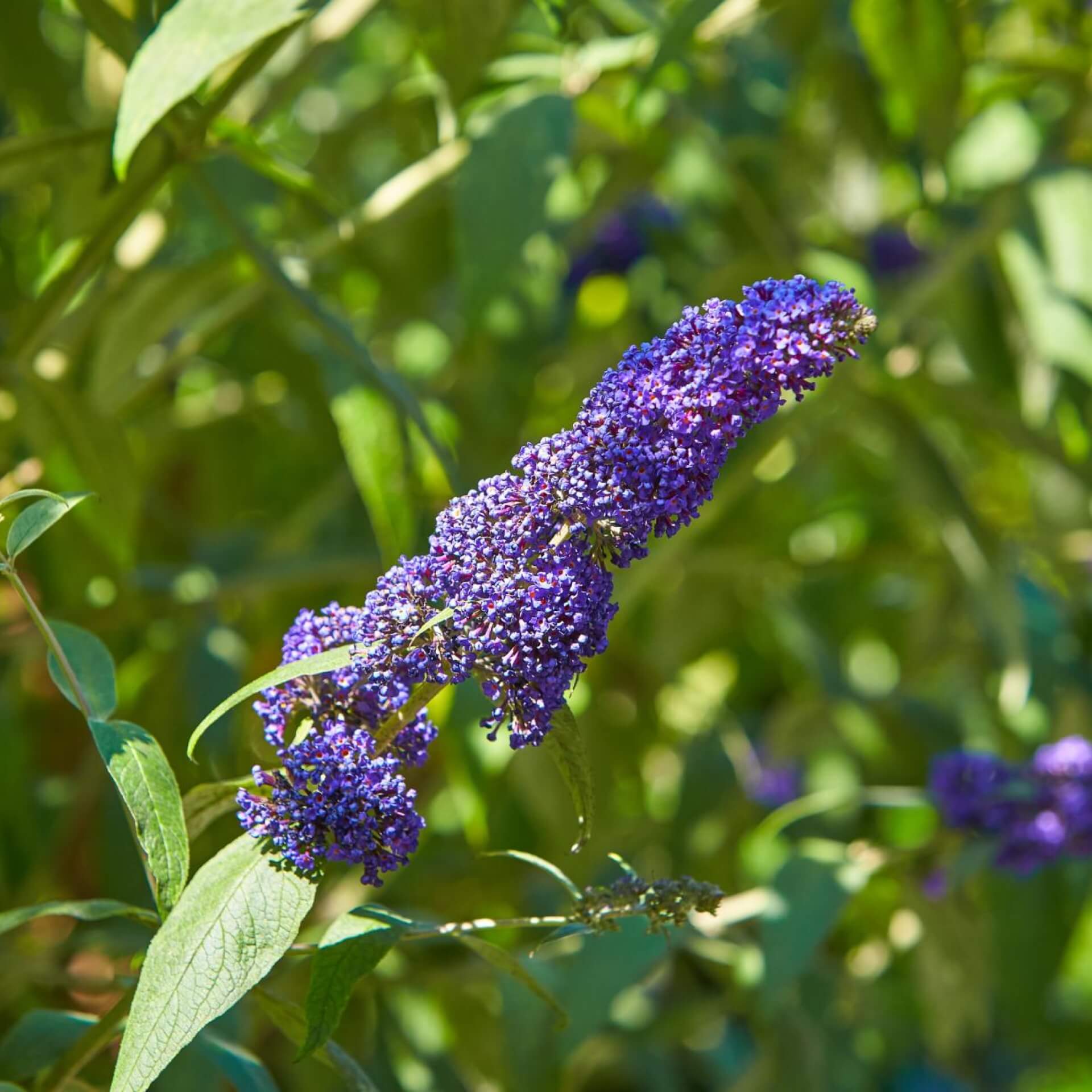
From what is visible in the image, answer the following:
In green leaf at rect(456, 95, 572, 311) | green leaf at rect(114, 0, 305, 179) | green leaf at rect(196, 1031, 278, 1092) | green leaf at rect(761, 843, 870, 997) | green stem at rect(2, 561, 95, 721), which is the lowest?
green leaf at rect(761, 843, 870, 997)

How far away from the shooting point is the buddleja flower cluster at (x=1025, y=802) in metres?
1.19

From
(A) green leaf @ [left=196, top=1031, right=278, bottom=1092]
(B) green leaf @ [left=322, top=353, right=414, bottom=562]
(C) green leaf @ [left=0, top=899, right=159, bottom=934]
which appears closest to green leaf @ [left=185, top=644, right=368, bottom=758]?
(C) green leaf @ [left=0, top=899, right=159, bottom=934]

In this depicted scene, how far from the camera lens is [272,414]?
66.8 inches

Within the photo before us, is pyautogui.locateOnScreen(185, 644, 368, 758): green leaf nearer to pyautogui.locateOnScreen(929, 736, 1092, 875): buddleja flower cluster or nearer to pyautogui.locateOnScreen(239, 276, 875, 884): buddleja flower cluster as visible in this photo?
pyautogui.locateOnScreen(239, 276, 875, 884): buddleja flower cluster

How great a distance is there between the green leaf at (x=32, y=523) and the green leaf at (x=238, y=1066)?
30 centimetres

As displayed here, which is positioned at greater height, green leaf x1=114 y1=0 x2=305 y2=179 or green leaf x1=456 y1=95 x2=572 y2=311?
green leaf x1=114 y1=0 x2=305 y2=179

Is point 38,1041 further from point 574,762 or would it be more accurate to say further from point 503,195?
point 503,195

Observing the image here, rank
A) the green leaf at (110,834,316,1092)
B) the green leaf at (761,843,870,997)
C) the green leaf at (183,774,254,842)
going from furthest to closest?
1. the green leaf at (761,843,870,997)
2. the green leaf at (183,774,254,842)
3. the green leaf at (110,834,316,1092)

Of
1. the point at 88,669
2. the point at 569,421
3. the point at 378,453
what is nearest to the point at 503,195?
the point at 378,453

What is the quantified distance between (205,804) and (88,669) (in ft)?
0.30

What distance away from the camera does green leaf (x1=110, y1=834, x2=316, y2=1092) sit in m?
0.57

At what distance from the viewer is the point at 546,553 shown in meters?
0.62

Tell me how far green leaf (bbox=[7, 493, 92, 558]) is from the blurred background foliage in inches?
10.6

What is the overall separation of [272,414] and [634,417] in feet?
3.76
